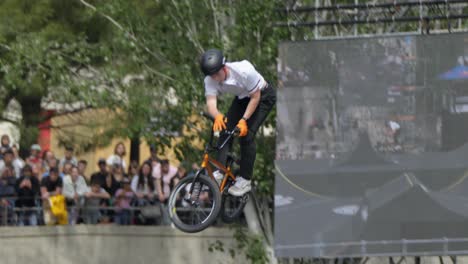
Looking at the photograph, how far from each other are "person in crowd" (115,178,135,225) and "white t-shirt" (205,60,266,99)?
24.9 feet

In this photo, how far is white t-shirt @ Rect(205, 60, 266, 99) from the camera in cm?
1235

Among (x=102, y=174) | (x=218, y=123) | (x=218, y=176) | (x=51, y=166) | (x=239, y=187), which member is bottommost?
(x=239, y=187)

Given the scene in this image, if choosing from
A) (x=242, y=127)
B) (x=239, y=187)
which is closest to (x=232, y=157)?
(x=239, y=187)

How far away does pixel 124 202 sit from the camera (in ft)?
66.4

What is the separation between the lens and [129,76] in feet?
66.8

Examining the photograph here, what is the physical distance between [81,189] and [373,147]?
520cm

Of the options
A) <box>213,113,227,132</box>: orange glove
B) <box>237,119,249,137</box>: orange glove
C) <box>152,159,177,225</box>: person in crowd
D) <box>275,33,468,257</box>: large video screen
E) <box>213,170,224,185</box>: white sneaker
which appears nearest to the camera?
<box>213,113,227,132</box>: orange glove

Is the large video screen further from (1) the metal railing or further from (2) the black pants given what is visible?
(1) the metal railing

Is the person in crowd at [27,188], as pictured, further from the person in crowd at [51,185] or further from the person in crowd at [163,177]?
the person in crowd at [163,177]

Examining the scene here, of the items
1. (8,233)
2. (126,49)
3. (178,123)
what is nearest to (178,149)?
(178,123)

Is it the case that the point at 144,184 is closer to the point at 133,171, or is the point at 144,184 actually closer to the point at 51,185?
the point at 133,171

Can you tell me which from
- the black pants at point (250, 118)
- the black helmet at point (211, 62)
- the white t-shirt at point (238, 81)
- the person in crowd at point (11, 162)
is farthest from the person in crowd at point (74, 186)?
the black helmet at point (211, 62)

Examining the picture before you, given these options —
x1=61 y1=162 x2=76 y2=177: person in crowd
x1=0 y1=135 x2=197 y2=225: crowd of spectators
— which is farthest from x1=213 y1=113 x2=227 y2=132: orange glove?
x1=61 y1=162 x2=76 y2=177: person in crowd

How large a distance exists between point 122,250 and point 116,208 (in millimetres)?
1011
